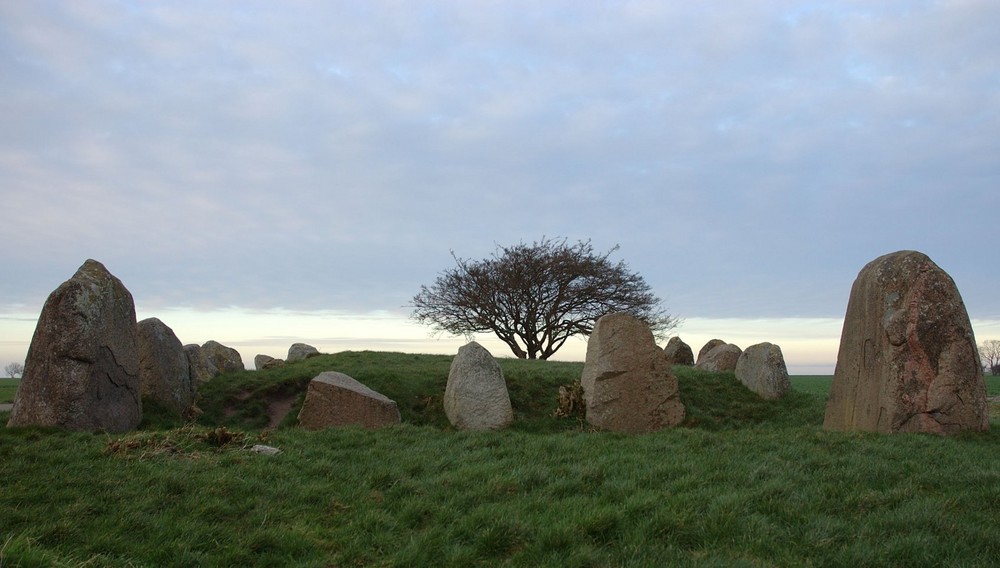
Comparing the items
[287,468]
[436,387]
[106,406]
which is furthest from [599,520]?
[436,387]

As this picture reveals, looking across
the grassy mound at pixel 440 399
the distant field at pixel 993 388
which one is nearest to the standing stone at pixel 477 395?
the grassy mound at pixel 440 399

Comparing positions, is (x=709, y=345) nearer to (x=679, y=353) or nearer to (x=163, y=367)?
(x=679, y=353)

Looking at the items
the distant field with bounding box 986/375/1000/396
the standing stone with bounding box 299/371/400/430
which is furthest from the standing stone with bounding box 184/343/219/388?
the distant field with bounding box 986/375/1000/396

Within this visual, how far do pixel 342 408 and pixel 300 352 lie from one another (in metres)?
15.6

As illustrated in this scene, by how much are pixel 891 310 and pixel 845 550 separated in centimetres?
765

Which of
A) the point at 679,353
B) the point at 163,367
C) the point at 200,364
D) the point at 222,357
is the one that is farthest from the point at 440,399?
the point at 679,353

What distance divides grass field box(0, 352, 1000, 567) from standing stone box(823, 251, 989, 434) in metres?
0.76

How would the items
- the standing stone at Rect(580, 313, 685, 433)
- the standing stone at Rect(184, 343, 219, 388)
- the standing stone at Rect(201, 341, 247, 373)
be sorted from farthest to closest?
the standing stone at Rect(201, 341, 247, 373), the standing stone at Rect(184, 343, 219, 388), the standing stone at Rect(580, 313, 685, 433)

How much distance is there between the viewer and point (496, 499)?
24.8ft

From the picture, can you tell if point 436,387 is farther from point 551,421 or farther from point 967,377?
point 967,377

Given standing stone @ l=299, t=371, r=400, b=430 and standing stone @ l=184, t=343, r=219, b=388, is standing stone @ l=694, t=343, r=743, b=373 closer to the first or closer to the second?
standing stone @ l=299, t=371, r=400, b=430

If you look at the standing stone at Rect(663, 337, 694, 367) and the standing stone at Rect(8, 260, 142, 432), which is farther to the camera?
the standing stone at Rect(663, 337, 694, 367)

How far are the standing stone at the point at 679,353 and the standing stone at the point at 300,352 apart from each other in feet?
45.6

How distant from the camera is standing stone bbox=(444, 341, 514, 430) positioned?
14.0 metres
